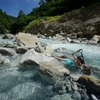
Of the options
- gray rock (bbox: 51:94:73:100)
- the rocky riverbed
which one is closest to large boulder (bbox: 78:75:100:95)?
the rocky riverbed

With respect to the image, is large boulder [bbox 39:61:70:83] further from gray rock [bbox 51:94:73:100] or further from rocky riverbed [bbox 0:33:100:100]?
gray rock [bbox 51:94:73:100]

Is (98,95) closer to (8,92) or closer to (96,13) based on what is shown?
(8,92)

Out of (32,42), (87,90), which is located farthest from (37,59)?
(32,42)

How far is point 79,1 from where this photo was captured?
49406 mm

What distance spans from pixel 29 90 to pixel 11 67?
3393mm

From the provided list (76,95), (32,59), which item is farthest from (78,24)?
(76,95)

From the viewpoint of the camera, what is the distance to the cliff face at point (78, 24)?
32.7 metres

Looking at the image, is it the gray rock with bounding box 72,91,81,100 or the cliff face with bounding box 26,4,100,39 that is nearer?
the gray rock with bounding box 72,91,81,100

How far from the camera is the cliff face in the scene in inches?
1288

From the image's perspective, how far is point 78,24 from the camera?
36750 mm

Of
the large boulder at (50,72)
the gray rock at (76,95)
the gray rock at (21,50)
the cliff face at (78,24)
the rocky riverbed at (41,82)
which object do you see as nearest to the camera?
the gray rock at (76,95)

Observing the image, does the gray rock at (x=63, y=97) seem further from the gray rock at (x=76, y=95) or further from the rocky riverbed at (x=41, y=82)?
the gray rock at (x=76, y=95)

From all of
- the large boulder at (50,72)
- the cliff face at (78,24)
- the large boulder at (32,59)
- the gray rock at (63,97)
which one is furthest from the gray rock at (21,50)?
the cliff face at (78,24)

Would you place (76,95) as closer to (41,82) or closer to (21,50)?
(41,82)
